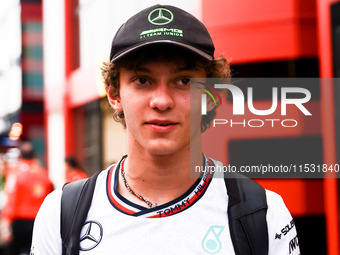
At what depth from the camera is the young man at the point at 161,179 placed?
1.79m

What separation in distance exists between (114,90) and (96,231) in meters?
0.66

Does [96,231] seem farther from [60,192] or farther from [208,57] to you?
[208,57]

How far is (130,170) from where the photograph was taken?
203cm

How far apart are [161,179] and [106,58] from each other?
888 mm

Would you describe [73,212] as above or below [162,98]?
below

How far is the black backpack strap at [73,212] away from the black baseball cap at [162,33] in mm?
613

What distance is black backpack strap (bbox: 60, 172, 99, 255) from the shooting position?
1.83 m

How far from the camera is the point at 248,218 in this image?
5.92 ft

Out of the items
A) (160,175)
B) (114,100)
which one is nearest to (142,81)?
(114,100)

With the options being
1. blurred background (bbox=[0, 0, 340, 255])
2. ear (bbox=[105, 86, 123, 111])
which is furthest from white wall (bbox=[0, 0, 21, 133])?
ear (bbox=[105, 86, 123, 111])

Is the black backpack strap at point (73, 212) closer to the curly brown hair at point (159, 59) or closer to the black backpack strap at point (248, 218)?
the curly brown hair at point (159, 59)

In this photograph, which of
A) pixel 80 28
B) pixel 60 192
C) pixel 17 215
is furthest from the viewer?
pixel 80 28

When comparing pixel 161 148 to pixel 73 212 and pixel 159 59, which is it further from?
pixel 73 212

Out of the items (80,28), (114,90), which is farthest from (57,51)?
(114,90)
